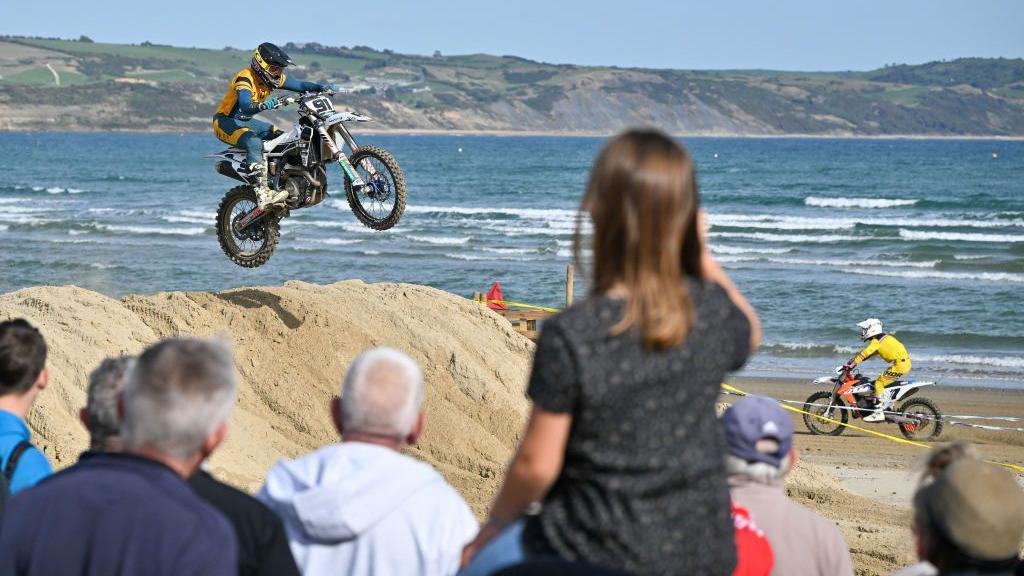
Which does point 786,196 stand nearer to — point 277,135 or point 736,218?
point 736,218

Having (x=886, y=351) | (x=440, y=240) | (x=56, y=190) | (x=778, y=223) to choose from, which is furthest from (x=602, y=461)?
(x=56, y=190)

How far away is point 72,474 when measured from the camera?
9.91 feet

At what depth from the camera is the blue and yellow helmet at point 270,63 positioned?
11.1 m

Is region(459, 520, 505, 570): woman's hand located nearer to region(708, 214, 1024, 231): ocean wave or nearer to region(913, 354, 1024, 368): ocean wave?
region(913, 354, 1024, 368): ocean wave

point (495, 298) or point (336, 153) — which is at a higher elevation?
point (336, 153)

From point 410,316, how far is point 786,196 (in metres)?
52.6

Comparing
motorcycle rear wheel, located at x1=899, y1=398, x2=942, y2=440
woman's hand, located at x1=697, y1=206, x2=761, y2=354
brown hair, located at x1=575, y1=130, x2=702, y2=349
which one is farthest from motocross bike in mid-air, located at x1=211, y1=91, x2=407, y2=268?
brown hair, located at x1=575, y1=130, x2=702, y2=349

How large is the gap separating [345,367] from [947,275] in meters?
24.0

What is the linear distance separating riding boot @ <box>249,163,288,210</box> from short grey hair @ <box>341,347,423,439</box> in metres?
8.78

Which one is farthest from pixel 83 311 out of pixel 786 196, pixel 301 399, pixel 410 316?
pixel 786 196

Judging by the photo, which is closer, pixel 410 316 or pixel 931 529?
pixel 931 529

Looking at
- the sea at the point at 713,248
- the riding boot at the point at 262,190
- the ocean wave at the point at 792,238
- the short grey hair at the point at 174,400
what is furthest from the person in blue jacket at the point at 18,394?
the ocean wave at the point at 792,238

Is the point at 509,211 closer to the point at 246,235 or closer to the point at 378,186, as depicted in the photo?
the point at 246,235

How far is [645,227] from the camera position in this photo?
2.99 meters
